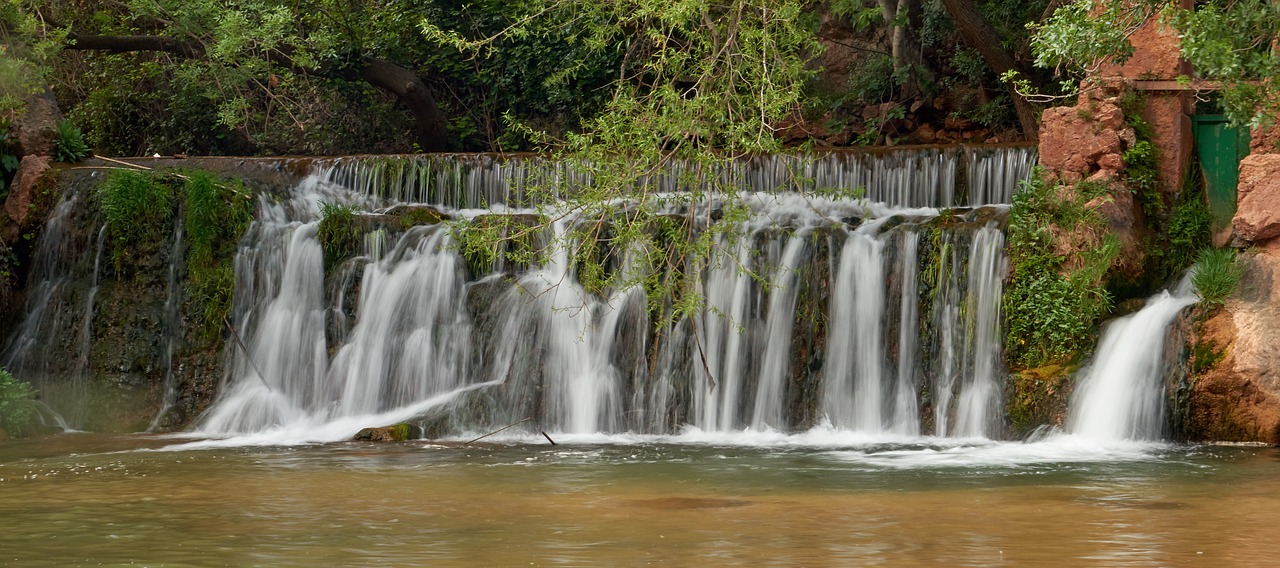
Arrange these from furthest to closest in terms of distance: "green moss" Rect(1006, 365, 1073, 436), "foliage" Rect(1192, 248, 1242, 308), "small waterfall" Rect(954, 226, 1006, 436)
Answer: "small waterfall" Rect(954, 226, 1006, 436) < "green moss" Rect(1006, 365, 1073, 436) < "foliage" Rect(1192, 248, 1242, 308)

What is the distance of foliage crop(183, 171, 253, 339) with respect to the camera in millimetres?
16266

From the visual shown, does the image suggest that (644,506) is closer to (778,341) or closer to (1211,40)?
(778,341)

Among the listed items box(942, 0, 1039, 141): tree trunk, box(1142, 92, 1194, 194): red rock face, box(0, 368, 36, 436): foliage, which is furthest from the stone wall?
box(0, 368, 36, 436): foliage

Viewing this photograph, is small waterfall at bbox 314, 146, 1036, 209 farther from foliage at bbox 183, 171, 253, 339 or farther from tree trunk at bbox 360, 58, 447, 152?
tree trunk at bbox 360, 58, 447, 152

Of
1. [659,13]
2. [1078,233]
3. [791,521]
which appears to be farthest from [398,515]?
[1078,233]

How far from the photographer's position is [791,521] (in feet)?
28.2

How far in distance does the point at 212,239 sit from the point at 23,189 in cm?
273

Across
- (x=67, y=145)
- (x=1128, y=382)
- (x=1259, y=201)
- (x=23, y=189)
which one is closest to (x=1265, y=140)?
(x=1259, y=201)

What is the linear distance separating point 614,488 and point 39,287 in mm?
9684

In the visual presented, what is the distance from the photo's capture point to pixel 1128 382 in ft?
41.8

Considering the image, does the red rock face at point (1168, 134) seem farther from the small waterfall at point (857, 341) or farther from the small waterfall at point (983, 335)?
the small waterfall at point (857, 341)

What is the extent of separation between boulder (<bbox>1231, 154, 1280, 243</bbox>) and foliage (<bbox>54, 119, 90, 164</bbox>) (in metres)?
13.6

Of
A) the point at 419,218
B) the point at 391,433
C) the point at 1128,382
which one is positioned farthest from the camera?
the point at 419,218

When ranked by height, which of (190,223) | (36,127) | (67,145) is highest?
(36,127)
